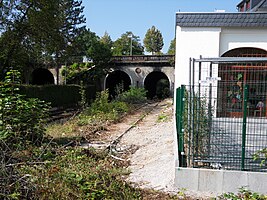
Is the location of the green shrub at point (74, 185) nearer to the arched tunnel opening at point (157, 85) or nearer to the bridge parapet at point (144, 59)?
the bridge parapet at point (144, 59)

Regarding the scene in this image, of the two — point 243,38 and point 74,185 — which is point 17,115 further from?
point 243,38

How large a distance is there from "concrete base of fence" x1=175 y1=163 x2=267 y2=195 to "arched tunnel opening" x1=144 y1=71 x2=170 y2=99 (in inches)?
1418

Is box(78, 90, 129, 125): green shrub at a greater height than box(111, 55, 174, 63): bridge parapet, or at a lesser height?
lesser

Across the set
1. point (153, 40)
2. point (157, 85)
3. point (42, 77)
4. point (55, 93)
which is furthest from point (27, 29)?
point (153, 40)

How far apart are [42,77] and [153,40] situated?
47.2 meters

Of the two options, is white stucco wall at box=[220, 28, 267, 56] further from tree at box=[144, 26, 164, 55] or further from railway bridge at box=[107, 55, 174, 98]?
tree at box=[144, 26, 164, 55]

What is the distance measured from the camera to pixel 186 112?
6.15 meters

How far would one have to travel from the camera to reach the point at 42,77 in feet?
148

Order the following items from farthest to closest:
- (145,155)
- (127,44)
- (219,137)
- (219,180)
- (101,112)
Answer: (127,44) < (101,112) < (145,155) < (219,137) < (219,180)

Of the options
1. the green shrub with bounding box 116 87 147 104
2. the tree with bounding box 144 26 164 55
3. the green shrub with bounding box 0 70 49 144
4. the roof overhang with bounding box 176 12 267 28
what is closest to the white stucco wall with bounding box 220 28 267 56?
the roof overhang with bounding box 176 12 267 28

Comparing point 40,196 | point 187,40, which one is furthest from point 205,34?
point 40,196

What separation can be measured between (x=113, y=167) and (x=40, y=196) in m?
2.79

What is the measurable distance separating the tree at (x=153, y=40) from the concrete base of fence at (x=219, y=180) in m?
80.7

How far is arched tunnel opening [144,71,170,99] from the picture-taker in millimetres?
41925
